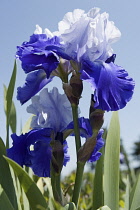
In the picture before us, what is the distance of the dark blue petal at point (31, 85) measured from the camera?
89 centimetres

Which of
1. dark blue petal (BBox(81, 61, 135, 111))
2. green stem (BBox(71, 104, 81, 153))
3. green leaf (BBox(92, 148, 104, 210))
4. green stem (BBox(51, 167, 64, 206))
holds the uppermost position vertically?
dark blue petal (BBox(81, 61, 135, 111))

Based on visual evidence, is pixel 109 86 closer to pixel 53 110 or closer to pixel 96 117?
pixel 96 117

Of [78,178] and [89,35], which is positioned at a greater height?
[89,35]

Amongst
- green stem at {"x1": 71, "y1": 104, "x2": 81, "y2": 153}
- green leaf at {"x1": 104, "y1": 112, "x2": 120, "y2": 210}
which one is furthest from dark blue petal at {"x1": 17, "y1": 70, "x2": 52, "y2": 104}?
green leaf at {"x1": 104, "y1": 112, "x2": 120, "y2": 210}

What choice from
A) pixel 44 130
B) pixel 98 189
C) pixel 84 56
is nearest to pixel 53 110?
pixel 44 130

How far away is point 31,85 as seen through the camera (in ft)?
2.94

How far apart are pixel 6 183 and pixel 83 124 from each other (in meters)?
0.25

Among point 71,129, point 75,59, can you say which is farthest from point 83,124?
point 75,59

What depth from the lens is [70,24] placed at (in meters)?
0.88

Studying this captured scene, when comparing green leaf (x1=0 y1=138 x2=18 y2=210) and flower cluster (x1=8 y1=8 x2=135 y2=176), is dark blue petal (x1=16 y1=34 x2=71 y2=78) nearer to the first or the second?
flower cluster (x1=8 y1=8 x2=135 y2=176)

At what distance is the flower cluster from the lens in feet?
2.57

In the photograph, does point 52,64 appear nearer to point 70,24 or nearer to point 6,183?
point 70,24

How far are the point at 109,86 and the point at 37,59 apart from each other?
0.53ft

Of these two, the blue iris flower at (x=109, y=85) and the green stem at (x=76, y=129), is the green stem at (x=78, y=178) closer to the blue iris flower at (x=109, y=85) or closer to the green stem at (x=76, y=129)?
the green stem at (x=76, y=129)
